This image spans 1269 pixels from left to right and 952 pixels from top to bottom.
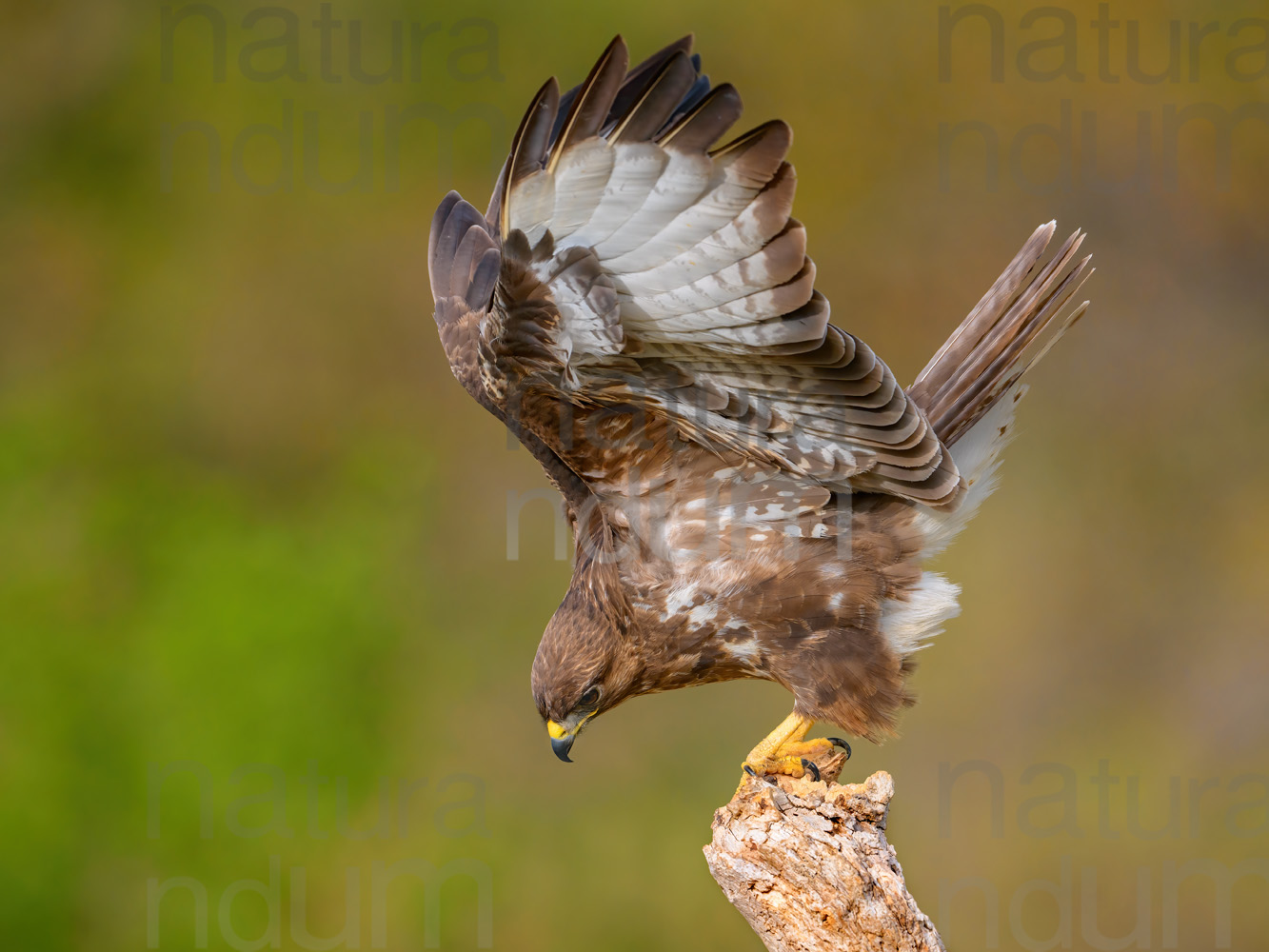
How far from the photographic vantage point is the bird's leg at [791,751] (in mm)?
2406

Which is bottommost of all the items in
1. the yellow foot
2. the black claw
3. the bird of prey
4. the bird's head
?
the yellow foot

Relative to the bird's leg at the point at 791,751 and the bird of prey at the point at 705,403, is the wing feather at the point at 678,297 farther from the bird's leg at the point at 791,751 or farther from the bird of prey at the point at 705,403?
the bird's leg at the point at 791,751

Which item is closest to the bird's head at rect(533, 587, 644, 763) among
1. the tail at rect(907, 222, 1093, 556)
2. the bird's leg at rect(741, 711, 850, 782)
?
the bird's leg at rect(741, 711, 850, 782)

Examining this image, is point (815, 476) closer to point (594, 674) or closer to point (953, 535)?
point (953, 535)

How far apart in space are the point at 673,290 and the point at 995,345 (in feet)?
3.35

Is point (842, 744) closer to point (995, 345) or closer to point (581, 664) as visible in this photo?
point (581, 664)

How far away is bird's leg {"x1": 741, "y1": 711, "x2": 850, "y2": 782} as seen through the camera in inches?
94.7

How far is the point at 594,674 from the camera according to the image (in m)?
2.40

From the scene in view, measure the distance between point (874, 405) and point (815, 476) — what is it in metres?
0.28

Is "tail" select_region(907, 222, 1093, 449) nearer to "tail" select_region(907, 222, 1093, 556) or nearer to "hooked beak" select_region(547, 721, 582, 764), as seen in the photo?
"tail" select_region(907, 222, 1093, 556)

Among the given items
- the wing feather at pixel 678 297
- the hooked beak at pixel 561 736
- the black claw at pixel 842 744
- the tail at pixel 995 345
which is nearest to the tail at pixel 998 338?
the tail at pixel 995 345

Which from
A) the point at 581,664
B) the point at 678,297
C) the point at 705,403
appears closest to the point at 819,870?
the point at 581,664

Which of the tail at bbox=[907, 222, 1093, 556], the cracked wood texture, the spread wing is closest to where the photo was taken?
the spread wing

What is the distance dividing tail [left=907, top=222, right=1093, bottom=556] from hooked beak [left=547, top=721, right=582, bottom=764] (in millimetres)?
911
